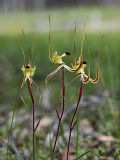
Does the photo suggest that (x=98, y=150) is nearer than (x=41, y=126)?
Yes

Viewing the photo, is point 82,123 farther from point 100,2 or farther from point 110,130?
point 100,2

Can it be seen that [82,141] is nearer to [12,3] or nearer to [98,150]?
[98,150]

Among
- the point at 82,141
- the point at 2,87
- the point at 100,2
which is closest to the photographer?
the point at 82,141

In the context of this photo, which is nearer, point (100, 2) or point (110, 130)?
point (110, 130)

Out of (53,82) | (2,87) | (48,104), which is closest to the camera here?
(48,104)

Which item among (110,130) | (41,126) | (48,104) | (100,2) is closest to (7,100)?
(48,104)

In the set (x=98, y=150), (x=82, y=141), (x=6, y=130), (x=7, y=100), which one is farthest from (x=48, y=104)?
(x=98, y=150)

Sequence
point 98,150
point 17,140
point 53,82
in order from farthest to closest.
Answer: point 53,82
point 17,140
point 98,150

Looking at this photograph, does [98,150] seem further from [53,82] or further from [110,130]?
[53,82]

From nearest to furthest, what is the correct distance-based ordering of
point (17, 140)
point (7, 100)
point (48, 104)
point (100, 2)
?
point (17, 140) → point (48, 104) → point (7, 100) → point (100, 2)
